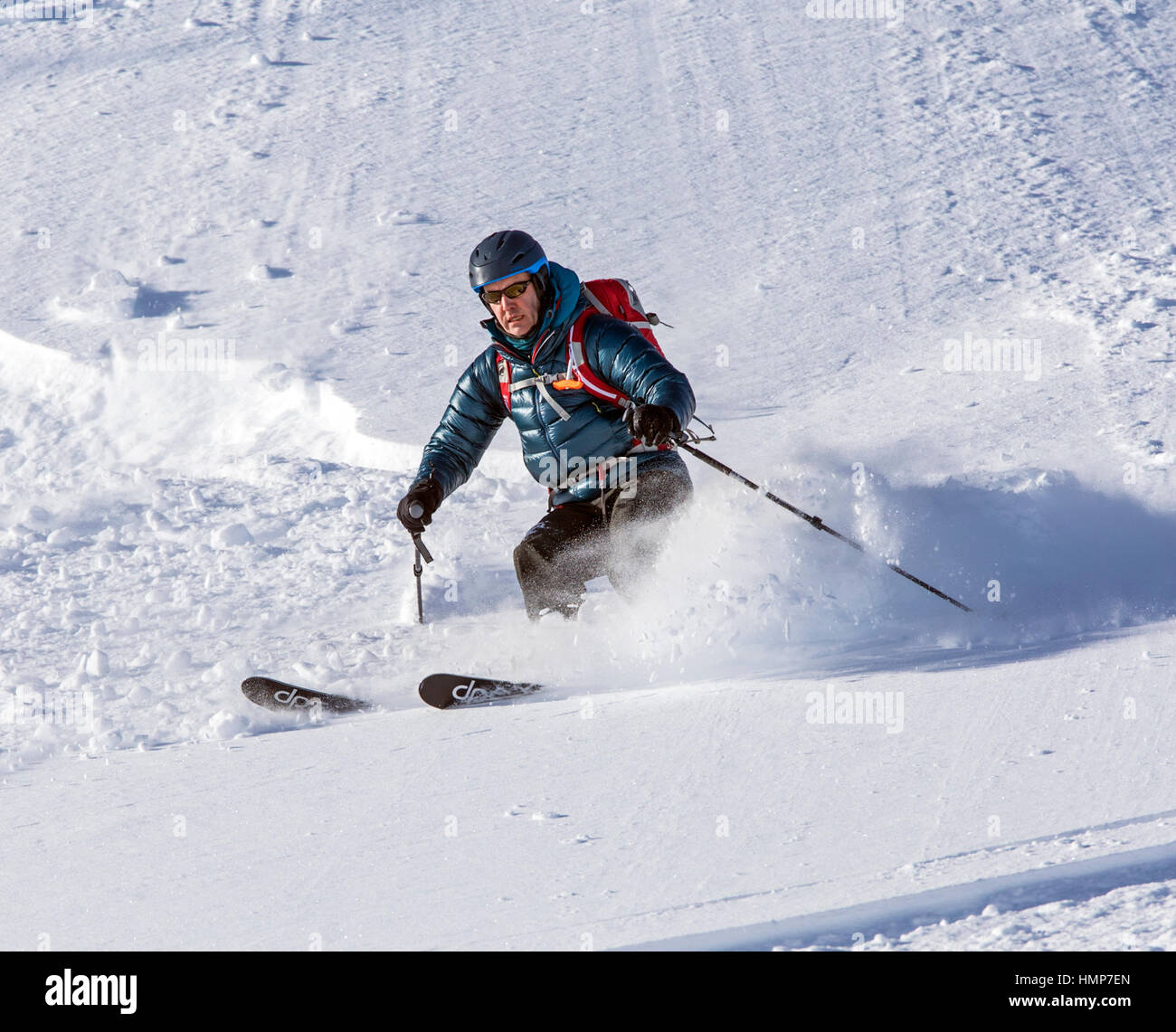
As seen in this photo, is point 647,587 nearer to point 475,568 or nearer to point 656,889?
A: point 475,568

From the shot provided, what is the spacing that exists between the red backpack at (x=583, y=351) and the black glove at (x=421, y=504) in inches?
18.7

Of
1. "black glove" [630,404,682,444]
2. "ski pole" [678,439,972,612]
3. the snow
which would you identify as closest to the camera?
the snow

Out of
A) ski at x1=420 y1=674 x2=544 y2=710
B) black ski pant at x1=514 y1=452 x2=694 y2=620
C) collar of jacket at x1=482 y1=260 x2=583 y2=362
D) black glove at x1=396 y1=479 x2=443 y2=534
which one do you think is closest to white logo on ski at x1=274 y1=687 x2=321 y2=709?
ski at x1=420 y1=674 x2=544 y2=710

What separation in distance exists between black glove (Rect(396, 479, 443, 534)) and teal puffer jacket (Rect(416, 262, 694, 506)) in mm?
69

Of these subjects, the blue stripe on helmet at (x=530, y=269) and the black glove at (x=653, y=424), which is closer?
the black glove at (x=653, y=424)

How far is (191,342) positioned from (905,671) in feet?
20.5

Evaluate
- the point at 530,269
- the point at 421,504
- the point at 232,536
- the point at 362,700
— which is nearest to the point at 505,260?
the point at 530,269

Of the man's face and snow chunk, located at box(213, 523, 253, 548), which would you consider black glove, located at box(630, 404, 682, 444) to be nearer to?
the man's face

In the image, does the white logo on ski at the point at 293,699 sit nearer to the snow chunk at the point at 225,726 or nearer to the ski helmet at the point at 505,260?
the snow chunk at the point at 225,726

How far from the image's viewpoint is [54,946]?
300 centimetres

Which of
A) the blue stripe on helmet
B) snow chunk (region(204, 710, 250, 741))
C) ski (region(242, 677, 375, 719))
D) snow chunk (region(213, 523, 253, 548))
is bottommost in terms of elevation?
snow chunk (region(204, 710, 250, 741))

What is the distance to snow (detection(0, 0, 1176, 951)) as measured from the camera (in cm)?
319

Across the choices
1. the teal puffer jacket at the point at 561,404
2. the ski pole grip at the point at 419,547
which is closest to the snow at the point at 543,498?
the ski pole grip at the point at 419,547

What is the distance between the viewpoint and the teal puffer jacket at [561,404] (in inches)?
195
